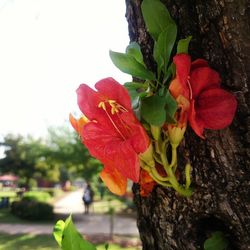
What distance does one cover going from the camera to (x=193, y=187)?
2.62ft

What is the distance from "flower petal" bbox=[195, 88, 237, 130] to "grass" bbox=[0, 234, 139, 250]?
9122 millimetres

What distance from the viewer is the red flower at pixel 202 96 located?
0.64 m

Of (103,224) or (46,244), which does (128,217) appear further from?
(46,244)

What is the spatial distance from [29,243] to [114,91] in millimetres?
10716

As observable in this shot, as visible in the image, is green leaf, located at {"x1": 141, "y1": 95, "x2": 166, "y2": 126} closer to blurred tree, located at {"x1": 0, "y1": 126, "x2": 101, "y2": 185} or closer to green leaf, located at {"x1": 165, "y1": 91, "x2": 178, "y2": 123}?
green leaf, located at {"x1": 165, "y1": 91, "x2": 178, "y2": 123}

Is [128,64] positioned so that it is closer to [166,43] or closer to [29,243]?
[166,43]

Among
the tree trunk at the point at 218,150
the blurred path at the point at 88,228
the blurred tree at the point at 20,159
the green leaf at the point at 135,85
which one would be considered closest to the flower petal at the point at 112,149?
the green leaf at the point at 135,85

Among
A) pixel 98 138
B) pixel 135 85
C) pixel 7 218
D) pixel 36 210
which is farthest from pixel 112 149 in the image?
pixel 7 218

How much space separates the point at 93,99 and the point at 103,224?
14066 mm

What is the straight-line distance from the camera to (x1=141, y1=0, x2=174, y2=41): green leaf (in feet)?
2.38

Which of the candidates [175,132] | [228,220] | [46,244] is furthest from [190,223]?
[46,244]

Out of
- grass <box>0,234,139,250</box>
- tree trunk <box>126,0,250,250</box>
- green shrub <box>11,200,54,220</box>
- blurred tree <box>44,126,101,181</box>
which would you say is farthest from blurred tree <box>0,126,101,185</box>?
tree trunk <box>126,0,250,250</box>

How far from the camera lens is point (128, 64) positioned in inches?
28.6

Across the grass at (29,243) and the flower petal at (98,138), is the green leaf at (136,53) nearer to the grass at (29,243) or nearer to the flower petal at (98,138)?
the flower petal at (98,138)
